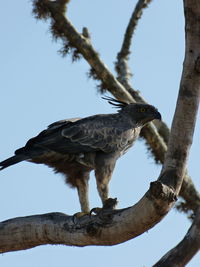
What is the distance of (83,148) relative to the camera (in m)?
10.6

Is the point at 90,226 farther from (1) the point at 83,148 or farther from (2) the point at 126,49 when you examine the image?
(2) the point at 126,49

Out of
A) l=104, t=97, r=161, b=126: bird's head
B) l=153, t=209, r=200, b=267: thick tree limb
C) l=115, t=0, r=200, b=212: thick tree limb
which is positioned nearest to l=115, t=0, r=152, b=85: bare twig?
l=115, t=0, r=200, b=212: thick tree limb

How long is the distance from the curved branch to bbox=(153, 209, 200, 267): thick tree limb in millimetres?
530

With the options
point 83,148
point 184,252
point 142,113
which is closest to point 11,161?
point 83,148

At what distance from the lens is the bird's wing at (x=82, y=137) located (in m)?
10.5

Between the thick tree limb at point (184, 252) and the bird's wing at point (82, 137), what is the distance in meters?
2.83

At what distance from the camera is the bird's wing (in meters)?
10.5

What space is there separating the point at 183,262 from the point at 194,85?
2019mm

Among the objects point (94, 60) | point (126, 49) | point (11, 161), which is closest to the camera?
point (11, 161)

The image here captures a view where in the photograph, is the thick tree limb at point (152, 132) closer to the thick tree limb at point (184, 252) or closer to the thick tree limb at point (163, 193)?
the thick tree limb at point (184, 252)

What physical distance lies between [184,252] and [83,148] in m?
3.07

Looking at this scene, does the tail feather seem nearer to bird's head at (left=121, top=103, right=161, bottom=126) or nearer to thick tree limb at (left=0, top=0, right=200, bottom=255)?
thick tree limb at (left=0, top=0, right=200, bottom=255)

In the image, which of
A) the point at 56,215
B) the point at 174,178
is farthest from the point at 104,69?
the point at 174,178

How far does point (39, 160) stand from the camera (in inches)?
413
